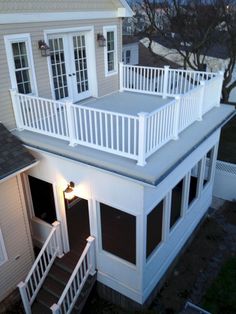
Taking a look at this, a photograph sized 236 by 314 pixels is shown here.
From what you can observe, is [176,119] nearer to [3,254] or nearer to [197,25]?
[3,254]

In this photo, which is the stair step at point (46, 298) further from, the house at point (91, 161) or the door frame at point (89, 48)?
the door frame at point (89, 48)

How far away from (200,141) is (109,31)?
199 inches

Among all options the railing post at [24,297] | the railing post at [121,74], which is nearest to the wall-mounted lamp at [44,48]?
the railing post at [121,74]

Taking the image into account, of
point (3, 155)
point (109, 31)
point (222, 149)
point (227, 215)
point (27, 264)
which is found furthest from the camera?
point (222, 149)

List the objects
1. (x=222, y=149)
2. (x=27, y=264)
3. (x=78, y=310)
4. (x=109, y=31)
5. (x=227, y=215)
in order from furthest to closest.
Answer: (x=222, y=149)
(x=227, y=215)
(x=109, y=31)
(x=27, y=264)
(x=78, y=310)

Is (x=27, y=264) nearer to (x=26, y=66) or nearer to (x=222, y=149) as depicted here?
(x=26, y=66)

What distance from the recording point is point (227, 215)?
1030cm

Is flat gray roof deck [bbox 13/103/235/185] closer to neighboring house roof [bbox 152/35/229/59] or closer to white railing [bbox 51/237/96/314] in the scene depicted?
white railing [bbox 51/237/96/314]

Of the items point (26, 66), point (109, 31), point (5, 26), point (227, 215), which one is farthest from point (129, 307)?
point (109, 31)

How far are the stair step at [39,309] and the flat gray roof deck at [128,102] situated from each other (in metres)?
5.27

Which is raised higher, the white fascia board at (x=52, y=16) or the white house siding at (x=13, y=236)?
the white fascia board at (x=52, y=16)

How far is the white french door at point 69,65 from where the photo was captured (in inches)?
314

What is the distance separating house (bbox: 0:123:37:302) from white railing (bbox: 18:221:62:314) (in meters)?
0.58

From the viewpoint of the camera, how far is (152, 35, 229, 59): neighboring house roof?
19642 millimetres
